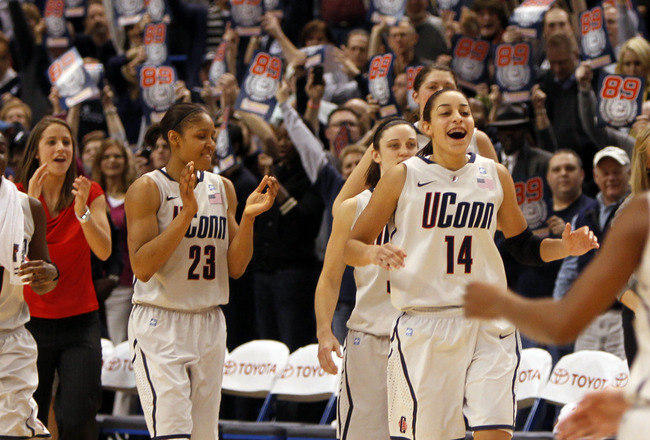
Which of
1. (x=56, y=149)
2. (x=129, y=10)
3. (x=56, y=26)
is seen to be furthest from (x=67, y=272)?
(x=56, y=26)

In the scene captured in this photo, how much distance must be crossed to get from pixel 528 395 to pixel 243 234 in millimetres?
2612

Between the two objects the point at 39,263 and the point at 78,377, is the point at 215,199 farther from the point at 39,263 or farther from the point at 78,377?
the point at 78,377

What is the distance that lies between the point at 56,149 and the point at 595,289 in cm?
467

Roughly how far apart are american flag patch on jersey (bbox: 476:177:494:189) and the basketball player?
213cm

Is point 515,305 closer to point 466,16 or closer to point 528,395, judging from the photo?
point 528,395

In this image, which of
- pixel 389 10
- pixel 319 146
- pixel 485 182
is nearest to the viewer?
pixel 485 182

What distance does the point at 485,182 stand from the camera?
505cm

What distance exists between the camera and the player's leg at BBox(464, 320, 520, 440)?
188 inches

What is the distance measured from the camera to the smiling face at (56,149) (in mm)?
6664

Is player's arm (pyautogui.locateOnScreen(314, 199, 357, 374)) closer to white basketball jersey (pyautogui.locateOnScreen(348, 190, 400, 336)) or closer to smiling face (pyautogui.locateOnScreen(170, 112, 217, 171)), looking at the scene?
white basketball jersey (pyautogui.locateOnScreen(348, 190, 400, 336))

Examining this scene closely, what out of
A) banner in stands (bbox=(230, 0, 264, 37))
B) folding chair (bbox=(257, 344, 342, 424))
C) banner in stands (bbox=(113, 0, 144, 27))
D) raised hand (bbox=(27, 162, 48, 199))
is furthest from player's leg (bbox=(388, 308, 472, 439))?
banner in stands (bbox=(113, 0, 144, 27))

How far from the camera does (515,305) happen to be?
2900 mm

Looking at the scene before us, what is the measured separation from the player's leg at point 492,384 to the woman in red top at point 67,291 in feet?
8.84

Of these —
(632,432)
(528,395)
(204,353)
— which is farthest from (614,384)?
(632,432)
